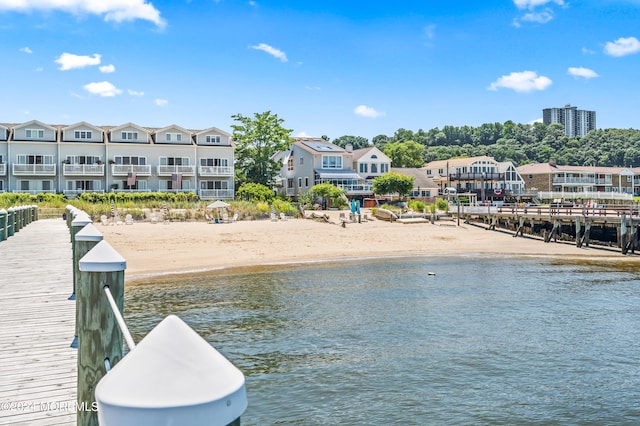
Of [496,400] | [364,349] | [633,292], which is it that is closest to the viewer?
[496,400]

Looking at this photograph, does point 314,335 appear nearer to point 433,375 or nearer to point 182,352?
point 433,375

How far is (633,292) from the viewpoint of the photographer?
74.3ft

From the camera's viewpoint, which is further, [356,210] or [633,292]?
[356,210]

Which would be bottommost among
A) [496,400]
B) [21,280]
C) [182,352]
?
[496,400]

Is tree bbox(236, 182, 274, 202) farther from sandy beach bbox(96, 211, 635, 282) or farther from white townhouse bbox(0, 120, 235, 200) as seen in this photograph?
sandy beach bbox(96, 211, 635, 282)

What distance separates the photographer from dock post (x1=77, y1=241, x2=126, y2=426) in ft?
13.3

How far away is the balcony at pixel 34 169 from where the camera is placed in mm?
54844

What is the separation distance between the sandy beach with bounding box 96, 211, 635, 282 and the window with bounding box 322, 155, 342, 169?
21258 millimetres

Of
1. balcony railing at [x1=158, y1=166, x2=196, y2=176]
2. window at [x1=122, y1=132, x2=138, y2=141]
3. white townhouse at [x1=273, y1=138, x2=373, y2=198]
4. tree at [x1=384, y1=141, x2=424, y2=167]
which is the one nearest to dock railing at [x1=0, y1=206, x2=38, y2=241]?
balcony railing at [x1=158, y1=166, x2=196, y2=176]

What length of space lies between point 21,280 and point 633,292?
22494mm

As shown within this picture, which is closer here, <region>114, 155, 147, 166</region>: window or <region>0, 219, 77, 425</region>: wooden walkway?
<region>0, 219, 77, 425</region>: wooden walkway

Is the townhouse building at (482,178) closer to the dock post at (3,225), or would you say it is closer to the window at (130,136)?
the window at (130,136)

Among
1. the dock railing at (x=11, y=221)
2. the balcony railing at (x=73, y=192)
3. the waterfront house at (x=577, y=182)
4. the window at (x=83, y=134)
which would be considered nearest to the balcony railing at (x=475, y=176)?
the waterfront house at (x=577, y=182)

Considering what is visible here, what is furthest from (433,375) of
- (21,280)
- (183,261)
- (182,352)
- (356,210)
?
(356,210)
